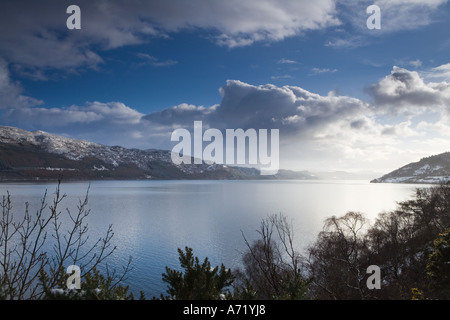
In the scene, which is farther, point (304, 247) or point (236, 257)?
point (304, 247)

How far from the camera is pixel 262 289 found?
23.9 m
